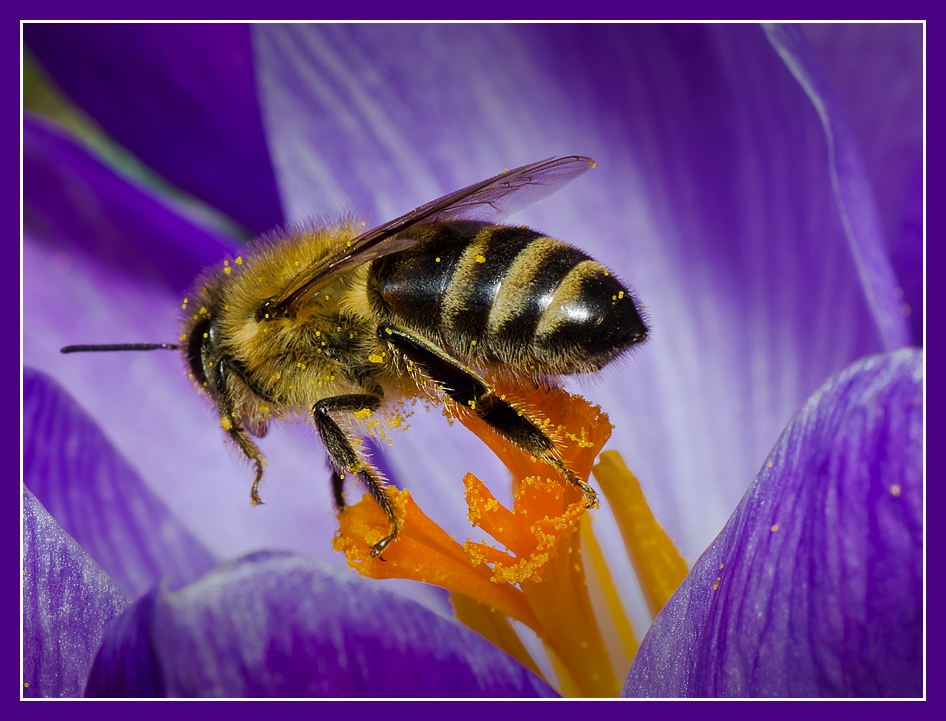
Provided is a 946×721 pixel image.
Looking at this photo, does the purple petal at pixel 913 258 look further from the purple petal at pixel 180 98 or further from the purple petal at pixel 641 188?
the purple petal at pixel 180 98

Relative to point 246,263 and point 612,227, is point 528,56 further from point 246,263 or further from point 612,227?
point 246,263

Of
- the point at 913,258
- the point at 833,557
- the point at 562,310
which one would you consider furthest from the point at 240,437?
the point at 913,258

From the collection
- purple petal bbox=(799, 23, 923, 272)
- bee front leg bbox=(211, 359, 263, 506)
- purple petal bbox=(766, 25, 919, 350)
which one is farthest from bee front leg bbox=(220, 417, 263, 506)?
purple petal bbox=(799, 23, 923, 272)

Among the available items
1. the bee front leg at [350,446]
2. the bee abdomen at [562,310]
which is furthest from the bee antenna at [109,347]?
the bee abdomen at [562,310]

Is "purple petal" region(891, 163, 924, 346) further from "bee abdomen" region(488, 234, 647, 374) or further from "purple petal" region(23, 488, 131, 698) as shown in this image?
"purple petal" region(23, 488, 131, 698)

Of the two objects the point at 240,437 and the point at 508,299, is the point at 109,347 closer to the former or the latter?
the point at 240,437

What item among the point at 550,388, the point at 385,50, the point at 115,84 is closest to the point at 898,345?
the point at 550,388

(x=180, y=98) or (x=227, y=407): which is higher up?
(x=180, y=98)
